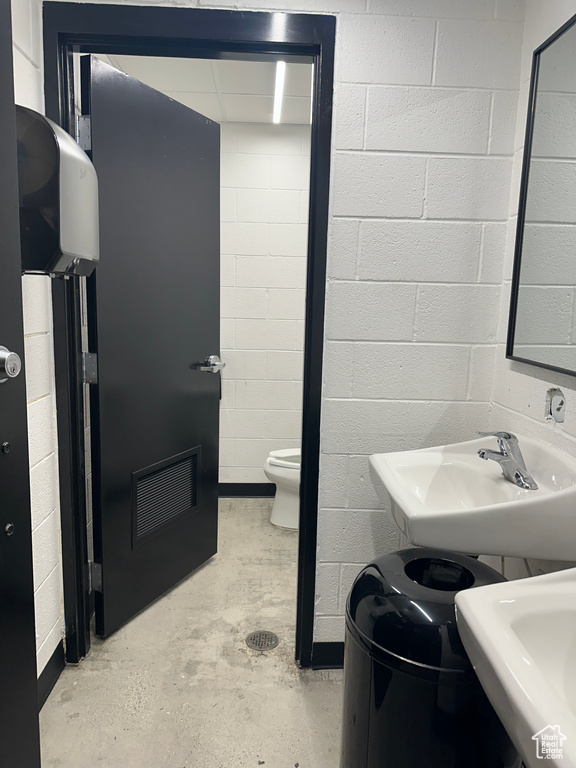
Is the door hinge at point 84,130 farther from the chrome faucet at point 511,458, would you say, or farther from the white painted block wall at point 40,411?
the chrome faucet at point 511,458

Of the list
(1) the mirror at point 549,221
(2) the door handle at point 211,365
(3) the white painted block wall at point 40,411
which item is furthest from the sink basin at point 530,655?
(2) the door handle at point 211,365

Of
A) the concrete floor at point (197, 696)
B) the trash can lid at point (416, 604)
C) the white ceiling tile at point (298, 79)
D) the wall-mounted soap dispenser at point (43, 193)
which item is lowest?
the concrete floor at point (197, 696)

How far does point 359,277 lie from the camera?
173 cm

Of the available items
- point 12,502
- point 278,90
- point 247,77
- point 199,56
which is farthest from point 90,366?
point 278,90

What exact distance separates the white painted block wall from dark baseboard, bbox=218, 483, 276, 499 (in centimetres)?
174

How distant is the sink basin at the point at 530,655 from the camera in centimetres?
61

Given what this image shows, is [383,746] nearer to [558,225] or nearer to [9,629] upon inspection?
[9,629]

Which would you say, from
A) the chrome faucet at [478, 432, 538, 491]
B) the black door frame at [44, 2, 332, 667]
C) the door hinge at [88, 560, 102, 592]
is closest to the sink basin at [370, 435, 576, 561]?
the chrome faucet at [478, 432, 538, 491]

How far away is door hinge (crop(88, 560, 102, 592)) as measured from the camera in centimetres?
196

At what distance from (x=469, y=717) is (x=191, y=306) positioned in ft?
5.63

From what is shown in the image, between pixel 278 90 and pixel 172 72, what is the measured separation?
0.53 metres

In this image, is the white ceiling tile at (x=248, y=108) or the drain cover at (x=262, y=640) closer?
the drain cover at (x=262, y=640)

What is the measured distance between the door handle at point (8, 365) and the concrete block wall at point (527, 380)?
1281 mm

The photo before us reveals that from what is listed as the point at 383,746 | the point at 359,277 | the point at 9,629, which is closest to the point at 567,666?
the point at 383,746
